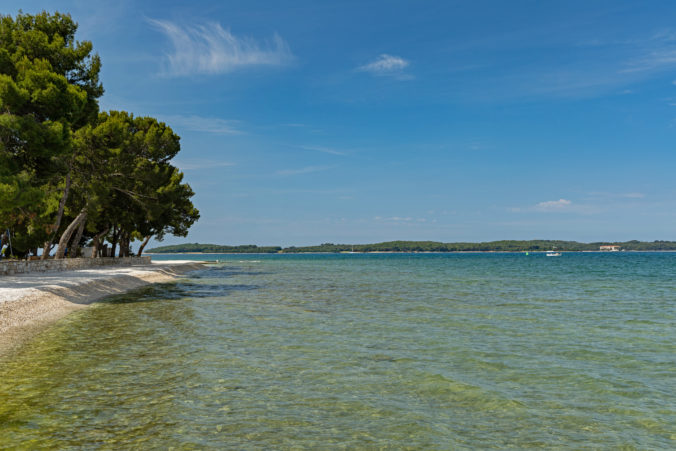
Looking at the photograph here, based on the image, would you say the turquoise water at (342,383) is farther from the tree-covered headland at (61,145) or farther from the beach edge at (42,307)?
the tree-covered headland at (61,145)

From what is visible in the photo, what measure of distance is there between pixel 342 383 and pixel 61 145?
2572 centimetres

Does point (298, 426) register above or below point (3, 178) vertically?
below

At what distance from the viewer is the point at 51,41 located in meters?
35.6

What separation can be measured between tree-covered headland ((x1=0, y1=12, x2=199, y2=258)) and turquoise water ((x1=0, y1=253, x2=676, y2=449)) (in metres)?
12.8

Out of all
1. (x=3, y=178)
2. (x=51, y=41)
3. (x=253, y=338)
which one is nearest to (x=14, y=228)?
(x=51, y=41)

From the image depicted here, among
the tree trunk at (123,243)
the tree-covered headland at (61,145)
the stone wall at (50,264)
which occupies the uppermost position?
the tree-covered headland at (61,145)

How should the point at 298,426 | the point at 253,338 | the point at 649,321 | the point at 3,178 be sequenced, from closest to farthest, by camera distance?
the point at 298,426, the point at 253,338, the point at 649,321, the point at 3,178

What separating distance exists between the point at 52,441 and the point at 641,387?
11.5 m

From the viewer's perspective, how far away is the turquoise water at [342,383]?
26.1ft

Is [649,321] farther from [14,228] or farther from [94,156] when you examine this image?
[14,228]

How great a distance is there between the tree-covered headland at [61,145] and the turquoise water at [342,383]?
12.8m

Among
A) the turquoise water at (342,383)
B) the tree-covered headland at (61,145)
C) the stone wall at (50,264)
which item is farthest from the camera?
the stone wall at (50,264)

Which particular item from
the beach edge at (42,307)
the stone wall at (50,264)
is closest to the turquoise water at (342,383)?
the beach edge at (42,307)

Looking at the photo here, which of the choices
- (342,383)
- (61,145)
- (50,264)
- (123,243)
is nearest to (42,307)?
(61,145)
